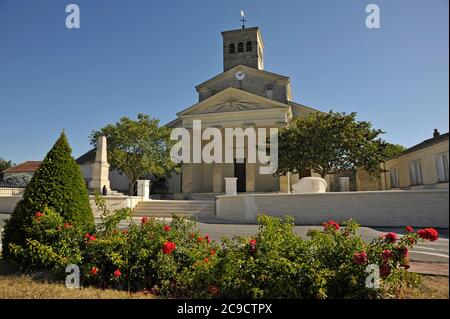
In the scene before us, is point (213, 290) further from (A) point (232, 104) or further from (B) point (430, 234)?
(A) point (232, 104)

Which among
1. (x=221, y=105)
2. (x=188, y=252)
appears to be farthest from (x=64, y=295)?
(x=221, y=105)

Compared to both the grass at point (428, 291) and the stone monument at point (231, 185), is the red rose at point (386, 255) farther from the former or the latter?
the stone monument at point (231, 185)

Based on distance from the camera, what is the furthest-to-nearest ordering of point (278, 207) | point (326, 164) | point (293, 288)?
point (326, 164) < point (278, 207) < point (293, 288)

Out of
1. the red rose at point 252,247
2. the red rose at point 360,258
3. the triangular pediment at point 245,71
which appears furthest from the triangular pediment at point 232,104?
the red rose at point 360,258

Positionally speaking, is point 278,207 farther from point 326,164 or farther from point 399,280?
point 399,280

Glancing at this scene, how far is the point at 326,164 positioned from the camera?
18.8m

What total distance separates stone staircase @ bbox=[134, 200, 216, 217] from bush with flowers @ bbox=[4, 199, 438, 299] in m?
12.4

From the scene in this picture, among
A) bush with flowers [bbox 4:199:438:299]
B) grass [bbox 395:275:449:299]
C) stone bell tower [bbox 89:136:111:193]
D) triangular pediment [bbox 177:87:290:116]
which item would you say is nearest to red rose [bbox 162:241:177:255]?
bush with flowers [bbox 4:199:438:299]

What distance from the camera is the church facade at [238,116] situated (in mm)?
26688

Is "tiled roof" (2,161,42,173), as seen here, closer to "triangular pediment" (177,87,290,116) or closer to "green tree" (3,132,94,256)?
"triangular pediment" (177,87,290,116)

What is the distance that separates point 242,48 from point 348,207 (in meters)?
30.5

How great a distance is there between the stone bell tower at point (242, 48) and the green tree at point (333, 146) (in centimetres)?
2071

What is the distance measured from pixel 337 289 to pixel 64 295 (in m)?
3.44

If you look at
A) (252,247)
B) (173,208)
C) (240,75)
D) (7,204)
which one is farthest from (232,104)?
(252,247)
